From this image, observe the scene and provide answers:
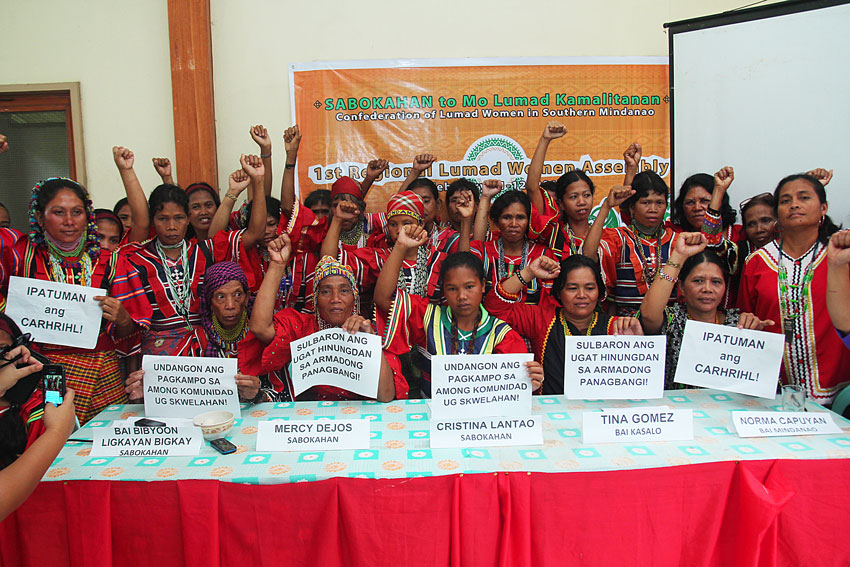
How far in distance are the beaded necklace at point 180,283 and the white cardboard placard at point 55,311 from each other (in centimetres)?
47

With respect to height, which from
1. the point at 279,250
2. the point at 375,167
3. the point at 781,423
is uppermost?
the point at 375,167

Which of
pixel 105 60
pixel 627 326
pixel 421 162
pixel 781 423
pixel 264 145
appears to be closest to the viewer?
pixel 781 423

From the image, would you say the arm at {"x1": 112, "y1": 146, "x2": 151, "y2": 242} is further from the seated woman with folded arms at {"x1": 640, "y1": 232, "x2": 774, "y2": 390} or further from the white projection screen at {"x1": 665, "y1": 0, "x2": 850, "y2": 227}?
the white projection screen at {"x1": 665, "y1": 0, "x2": 850, "y2": 227}

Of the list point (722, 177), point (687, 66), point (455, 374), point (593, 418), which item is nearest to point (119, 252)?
point (455, 374)

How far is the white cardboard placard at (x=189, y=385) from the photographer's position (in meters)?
2.07

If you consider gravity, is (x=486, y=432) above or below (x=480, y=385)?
below

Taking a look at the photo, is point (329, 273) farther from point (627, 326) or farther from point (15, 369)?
point (627, 326)

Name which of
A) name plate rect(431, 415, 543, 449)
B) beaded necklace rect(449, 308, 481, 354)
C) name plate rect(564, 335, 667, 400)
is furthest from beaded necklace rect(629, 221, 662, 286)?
name plate rect(431, 415, 543, 449)

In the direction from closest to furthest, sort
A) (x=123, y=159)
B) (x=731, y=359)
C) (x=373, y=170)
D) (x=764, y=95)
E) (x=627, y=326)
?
(x=731, y=359)
(x=627, y=326)
(x=123, y=159)
(x=373, y=170)
(x=764, y=95)

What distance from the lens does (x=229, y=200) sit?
3.23 m

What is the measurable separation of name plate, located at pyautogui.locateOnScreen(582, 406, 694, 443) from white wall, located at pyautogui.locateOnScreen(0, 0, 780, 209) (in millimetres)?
3451

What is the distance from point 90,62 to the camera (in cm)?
441

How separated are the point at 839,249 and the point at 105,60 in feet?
16.5

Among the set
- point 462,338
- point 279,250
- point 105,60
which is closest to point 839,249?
point 462,338
